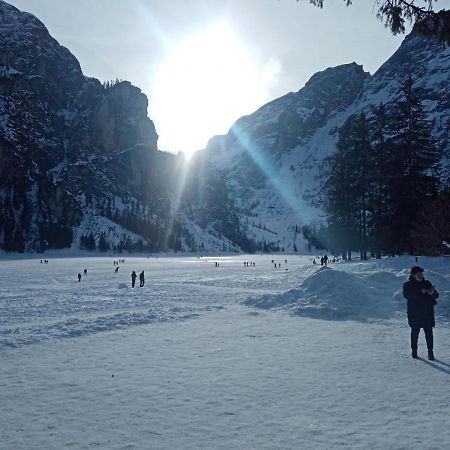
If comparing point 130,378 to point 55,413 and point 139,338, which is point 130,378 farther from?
point 139,338

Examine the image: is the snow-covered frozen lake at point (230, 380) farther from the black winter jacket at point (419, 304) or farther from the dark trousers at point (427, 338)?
the black winter jacket at point (419, 304)

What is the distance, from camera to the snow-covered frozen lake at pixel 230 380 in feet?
19.5

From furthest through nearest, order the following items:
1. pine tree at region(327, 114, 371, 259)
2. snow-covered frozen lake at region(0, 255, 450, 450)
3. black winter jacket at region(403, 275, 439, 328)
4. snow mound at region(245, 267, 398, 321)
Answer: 1. pine tree at region(327, 114, 371, 259)
2. snow mound at region(245, 267, 398, 321)
3. black winter jacket at region(403, 275, 439, 328)
4. snow-covered frozen lake at region(0, 255, 450, 450)

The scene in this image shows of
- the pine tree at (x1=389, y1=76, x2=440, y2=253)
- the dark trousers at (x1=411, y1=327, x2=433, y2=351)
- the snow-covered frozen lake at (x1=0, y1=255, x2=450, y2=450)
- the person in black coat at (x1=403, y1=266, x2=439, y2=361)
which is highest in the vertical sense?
the pine tree at (x1=389, y1=76, x2=440, y2=253)

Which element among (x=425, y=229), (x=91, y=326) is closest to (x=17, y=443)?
(x=91, y=326)

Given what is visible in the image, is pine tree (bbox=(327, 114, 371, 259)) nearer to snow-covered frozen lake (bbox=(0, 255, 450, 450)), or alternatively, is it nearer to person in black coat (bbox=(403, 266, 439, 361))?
snow-covered frozen lake (bbox=(0, 255, 450, 450))

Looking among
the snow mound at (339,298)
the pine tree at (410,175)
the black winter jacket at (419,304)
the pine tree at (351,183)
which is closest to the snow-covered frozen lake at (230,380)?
the snow mound at (339,298)

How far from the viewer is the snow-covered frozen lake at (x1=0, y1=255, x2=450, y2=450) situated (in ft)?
19.5

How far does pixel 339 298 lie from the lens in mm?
17641

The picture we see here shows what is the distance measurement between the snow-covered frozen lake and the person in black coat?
19.7 inches

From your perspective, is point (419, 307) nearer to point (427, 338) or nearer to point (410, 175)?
point (427, 338)

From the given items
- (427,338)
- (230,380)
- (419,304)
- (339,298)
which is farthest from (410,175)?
(230,380)

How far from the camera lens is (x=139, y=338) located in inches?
515

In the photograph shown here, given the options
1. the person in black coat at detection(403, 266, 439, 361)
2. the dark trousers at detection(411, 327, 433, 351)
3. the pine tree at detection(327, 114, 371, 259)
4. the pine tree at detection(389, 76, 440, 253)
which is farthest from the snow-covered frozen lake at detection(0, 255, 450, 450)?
the pine tree at detection(327, 114, 371, 259)
